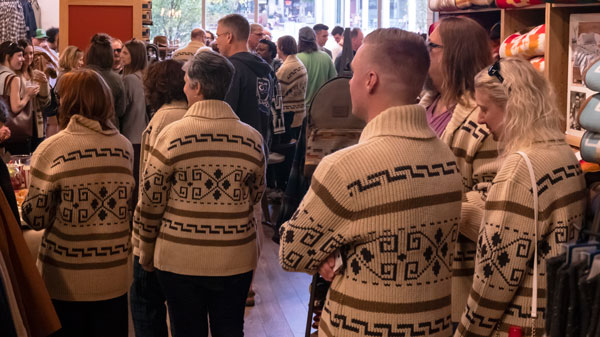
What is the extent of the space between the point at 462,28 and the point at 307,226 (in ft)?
4.10

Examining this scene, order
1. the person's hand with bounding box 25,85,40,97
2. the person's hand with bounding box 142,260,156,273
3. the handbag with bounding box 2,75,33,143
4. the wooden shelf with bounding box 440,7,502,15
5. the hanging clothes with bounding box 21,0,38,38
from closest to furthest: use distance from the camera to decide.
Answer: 1. the person's hand with bounding box 142,260,156,273
2. the wooden shelf with bounding box 440,7,502,15
3. the handbag with bounding box 2,75,33,143
4. the person's hand with bounding box 25,85,40,97
5. the hanging clothes with bounding box 21,0,38,38

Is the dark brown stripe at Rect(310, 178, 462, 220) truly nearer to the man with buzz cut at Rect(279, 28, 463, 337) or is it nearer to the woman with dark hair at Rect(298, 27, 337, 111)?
the man with buzz cut at Rect(279, 28, 463, 337)

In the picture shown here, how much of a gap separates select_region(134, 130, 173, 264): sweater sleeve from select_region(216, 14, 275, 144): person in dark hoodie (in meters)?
1.79

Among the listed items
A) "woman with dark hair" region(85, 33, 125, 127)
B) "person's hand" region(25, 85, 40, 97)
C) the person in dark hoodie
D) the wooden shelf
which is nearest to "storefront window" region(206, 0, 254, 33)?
"person's hand" region(25, 85, 40, 97)

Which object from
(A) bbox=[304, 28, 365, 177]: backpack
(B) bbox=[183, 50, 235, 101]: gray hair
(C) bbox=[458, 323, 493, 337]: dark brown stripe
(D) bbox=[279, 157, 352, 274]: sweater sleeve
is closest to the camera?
(D) bbox=[279, 157, 352, 274]: sweater sleeve

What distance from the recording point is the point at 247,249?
3.45 meters

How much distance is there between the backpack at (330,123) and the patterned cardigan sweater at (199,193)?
1212mm

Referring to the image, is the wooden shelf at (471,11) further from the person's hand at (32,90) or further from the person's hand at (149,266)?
the person's hand at (32,90)

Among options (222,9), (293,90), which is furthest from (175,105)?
(222,9)

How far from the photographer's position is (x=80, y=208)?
11.1 feet

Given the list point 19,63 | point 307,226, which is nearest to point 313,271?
point 307,226

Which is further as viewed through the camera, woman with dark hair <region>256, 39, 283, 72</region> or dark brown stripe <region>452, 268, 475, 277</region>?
woman with dark hair <region>256, 39, 283, 72</region>

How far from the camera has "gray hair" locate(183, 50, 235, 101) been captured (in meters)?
3.39

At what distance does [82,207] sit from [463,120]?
160 centimetres
